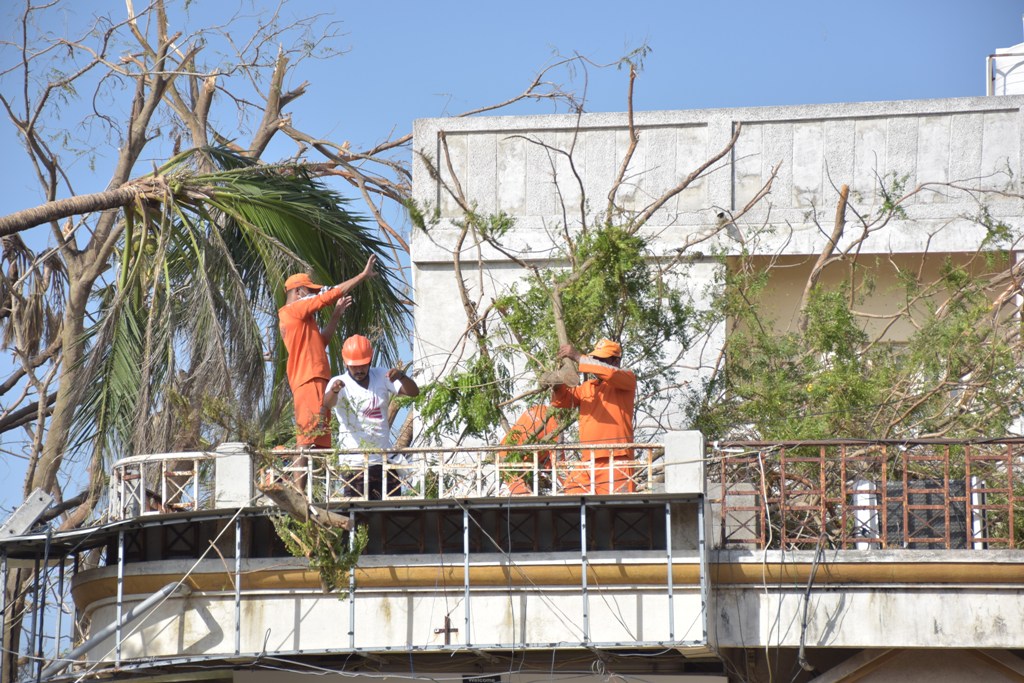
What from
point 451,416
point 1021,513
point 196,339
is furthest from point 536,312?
point 1021,513

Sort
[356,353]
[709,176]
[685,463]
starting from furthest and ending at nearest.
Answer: [709,176] → [356,353] → [685,463]

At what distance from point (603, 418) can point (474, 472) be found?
121cm

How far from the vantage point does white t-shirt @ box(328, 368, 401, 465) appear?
1287 cm

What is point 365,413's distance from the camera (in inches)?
507

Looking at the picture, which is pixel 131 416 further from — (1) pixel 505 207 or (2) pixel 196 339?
(1) pixel 505 207

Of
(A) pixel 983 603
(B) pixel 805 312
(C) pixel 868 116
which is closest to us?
(A) pixel 983 603

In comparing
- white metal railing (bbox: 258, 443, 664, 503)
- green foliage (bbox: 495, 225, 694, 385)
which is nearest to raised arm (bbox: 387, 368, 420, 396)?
white metal railing (bbox: 258, 443, 664, 503)

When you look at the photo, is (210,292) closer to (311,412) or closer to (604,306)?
(311,412)

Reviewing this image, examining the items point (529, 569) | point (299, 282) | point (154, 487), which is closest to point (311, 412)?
point (299, 282)

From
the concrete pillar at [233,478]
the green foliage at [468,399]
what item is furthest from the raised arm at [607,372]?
the concrete pillar at [233,478]

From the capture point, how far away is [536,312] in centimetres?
1472

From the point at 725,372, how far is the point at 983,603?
3.97 metres

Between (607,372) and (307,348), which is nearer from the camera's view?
(607,372)

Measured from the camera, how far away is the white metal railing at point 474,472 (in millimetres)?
A: 12367
